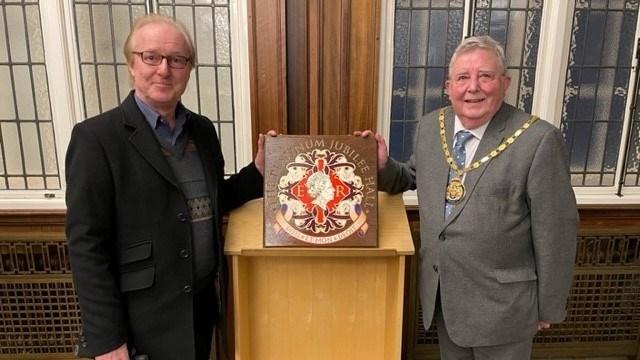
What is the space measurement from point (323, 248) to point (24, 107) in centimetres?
167

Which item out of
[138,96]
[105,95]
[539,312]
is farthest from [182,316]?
[105,95]

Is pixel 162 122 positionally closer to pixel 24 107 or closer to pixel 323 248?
pixel 323 248

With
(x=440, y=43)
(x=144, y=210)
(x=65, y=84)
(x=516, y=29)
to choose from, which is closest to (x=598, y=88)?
(x=516, y=29)

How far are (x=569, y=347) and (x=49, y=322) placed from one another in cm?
268

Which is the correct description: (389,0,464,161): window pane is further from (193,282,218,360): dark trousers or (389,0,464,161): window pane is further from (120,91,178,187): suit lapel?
(120,91,178,187): suit lapel

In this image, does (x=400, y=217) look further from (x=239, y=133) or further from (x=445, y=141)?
(x=239, y=133)

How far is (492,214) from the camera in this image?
4.98 ft

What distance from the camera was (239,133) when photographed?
2396mm

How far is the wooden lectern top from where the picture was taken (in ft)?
5.33

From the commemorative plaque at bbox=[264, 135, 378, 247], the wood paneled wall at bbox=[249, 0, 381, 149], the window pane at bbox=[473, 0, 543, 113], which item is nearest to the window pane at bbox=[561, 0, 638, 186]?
the window pane at bbox=[473, 0, 543, 113]

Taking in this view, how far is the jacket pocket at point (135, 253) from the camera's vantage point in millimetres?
1405

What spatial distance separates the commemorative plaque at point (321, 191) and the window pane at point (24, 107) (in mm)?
1336

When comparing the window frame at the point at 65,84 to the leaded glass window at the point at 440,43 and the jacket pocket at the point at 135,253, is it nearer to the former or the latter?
the leaded glass window at the point at 440,43

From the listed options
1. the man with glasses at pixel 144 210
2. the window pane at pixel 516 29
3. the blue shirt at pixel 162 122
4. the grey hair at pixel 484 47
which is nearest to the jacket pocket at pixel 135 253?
the man with glasses at pixel 144 210
